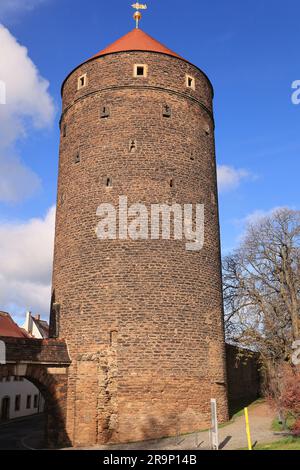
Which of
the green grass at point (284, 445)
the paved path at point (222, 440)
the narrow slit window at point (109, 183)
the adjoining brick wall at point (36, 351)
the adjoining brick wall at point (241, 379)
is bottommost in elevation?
the paved path at point (222, 440)

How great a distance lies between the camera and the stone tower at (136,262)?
15.0 metres

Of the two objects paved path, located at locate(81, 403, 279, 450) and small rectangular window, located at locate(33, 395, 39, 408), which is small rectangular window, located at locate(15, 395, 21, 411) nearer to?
small rectangular window, located at locate(33, 395, 39, 408)

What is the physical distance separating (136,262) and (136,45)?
8.73 metres

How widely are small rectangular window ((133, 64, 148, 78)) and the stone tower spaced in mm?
38

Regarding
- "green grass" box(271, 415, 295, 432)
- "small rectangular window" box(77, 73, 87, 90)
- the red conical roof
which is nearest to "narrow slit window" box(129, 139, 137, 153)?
"small rectangular window" box(77, 73, 87, 90)

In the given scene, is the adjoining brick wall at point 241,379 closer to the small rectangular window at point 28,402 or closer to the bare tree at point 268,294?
the bare tree at point 268,294

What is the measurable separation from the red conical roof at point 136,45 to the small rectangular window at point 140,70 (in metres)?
0.68

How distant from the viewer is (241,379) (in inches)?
966

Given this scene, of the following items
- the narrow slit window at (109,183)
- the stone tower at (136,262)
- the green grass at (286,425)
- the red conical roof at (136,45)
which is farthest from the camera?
the red conical roof at (136,45)

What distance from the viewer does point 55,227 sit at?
1880 cm

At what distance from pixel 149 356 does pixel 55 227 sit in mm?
6618

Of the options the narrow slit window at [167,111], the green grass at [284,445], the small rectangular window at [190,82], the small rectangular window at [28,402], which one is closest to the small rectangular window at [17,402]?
the small rectangular window at [28,402]

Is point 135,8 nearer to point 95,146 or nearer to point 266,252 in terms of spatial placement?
point 95,146

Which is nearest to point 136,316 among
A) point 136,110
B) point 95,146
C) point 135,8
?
point 95,146
